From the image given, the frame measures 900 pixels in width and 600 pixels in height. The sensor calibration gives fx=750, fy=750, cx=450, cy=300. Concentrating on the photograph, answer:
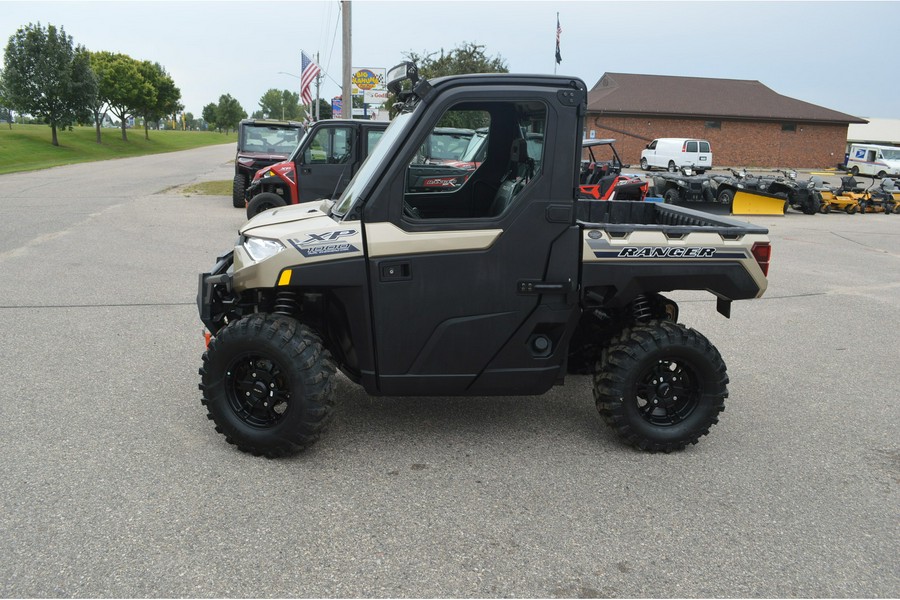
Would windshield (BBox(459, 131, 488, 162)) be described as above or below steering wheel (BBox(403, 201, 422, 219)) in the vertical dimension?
above

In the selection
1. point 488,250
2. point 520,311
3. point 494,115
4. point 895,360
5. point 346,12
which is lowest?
point 895,360

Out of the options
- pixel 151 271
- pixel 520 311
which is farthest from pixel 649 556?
pixel 151 271

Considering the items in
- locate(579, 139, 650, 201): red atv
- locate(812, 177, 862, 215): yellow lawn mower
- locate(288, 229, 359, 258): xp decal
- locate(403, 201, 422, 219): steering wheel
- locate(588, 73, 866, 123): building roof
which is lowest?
locate(812, 177, 862, 215): yellow lawn mower

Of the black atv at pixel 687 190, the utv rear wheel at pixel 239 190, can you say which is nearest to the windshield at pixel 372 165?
the utv rear wheel at pixel 239 190

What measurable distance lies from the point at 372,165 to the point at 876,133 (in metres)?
76.7

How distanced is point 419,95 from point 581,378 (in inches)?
111

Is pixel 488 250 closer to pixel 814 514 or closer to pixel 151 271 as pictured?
pixel 814 514

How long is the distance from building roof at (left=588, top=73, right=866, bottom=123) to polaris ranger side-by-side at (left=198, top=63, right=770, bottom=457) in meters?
43.0

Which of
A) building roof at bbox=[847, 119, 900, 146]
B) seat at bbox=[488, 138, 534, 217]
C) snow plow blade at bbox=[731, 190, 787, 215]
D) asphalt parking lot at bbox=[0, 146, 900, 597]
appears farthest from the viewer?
building roof at bbox=[847, 119, 900, 146]

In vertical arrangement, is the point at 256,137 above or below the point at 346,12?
below

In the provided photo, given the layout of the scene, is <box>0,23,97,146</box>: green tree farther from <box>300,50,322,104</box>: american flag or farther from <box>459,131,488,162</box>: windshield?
<box>459,131,488,162</box>: windshield

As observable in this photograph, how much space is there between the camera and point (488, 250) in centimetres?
416

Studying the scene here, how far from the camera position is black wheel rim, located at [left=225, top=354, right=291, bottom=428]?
430 cm

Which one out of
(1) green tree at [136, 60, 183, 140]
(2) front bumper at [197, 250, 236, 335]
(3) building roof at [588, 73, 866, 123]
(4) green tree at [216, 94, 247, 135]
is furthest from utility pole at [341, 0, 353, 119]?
(4) green tree at [216, 94, 247, 135]
